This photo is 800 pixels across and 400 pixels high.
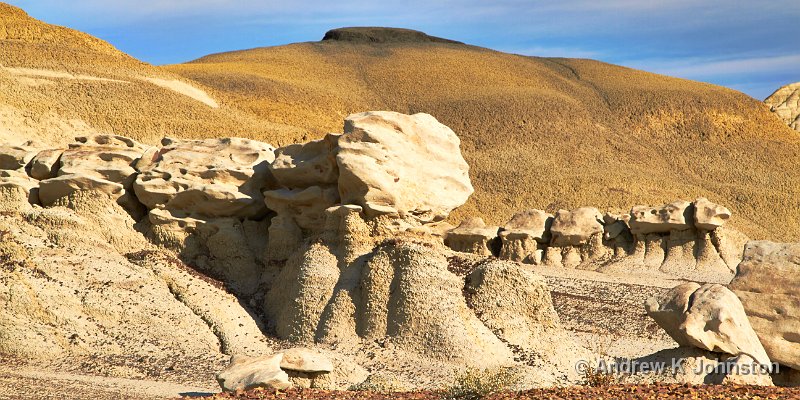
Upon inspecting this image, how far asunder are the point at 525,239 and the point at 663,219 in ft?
15.9

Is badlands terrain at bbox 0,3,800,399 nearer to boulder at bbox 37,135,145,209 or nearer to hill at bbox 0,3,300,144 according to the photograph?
boulder at bbox 37,135,145,209

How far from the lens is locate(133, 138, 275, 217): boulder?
25422mm

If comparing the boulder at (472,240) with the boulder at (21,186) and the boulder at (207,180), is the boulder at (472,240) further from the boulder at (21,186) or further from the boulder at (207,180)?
the boulder at (21,186)

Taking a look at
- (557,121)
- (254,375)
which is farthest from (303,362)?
(557,121)

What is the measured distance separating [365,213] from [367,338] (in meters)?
2.93

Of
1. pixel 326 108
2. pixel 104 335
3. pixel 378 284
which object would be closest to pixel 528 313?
pixel 378 284

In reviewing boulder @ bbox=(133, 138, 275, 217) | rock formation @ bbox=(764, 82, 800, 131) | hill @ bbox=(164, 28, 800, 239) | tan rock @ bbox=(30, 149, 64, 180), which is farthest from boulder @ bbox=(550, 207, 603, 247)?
rock formation @ bbox=(764, 82, 800, 131)

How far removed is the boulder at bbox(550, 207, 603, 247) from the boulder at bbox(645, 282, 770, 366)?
75.2 ft

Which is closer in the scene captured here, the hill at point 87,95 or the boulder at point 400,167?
the boulder at point 400,167

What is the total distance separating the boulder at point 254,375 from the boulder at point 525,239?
23.9 meters

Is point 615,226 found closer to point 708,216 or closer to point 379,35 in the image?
point 708,216

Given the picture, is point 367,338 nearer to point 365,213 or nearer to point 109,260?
point 365,213

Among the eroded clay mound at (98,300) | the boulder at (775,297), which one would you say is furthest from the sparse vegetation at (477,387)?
the eroded clay mound at (98,300)

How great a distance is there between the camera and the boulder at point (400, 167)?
76.6ft
